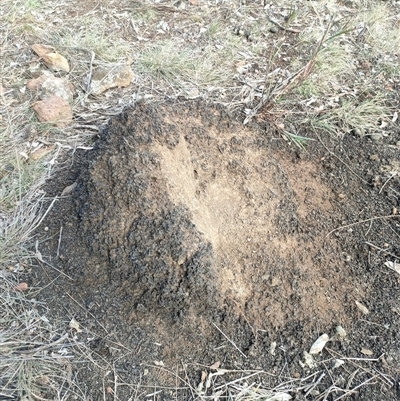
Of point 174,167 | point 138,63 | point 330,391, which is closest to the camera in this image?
point 330,391

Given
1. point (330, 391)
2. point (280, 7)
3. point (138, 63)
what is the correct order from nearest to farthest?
point (330, 391) < point (138, 63) < point (280, 7)

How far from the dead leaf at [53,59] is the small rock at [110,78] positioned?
213 millimetres

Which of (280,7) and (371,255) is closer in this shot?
(371,255)

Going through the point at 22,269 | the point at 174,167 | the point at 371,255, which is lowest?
the point at 22,269

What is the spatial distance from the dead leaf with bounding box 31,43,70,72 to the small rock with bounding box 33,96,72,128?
1.28 feet

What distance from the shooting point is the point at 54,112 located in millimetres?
2865

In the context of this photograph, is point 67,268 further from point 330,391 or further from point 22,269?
point 330,391

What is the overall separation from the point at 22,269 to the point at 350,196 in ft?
5.39

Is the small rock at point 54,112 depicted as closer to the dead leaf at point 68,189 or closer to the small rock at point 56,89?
the small rock at point 56,89

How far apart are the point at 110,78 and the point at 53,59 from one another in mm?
404

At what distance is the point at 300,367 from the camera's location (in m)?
2.01

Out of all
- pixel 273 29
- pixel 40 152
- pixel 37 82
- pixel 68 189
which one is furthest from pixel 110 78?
pixel 273 29

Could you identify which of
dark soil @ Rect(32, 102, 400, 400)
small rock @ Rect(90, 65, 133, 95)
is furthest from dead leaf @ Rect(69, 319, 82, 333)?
small rock @ Rect(90, 65, 133, 95)

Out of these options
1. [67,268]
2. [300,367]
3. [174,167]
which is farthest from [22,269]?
[300,367]
